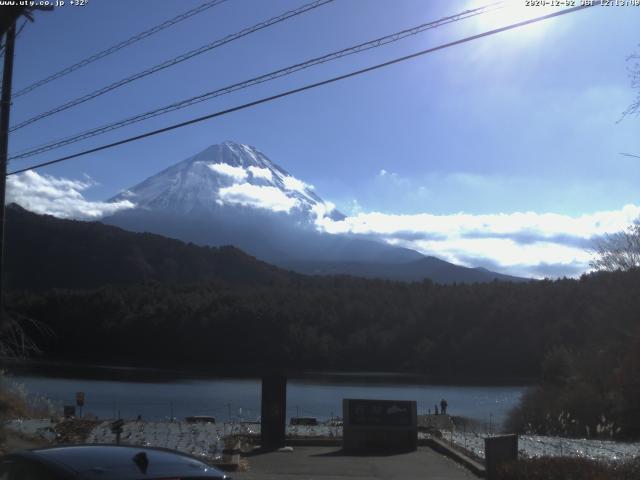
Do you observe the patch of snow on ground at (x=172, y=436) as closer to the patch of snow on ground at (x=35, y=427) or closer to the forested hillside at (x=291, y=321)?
the patch of snow on ground at (x=35, y=427)

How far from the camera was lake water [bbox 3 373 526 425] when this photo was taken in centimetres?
4675

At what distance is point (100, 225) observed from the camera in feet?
403

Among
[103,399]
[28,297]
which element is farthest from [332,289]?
[103,399]

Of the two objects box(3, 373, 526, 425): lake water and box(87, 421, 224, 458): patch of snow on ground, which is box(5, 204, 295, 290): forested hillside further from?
box(87, 421, 224, 458): patch of snow on ground

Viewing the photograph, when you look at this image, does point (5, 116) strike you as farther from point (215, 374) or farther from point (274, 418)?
point (215, 374)

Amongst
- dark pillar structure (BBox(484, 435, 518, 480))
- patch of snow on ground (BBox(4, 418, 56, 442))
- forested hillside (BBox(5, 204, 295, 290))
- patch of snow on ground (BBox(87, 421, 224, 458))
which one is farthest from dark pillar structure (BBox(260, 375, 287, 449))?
forested hillside (BBox(5, 204, 295, 290))

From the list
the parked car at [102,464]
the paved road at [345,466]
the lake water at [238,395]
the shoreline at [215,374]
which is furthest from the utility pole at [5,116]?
the shoreline at [215,374]

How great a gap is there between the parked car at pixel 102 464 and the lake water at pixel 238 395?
117 feet

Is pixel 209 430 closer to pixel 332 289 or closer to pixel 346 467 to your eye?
pixel 346 467

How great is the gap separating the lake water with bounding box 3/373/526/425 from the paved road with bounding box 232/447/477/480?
23.2m

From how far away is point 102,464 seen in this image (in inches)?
209

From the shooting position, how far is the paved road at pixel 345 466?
14.9m

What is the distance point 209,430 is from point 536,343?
203ft

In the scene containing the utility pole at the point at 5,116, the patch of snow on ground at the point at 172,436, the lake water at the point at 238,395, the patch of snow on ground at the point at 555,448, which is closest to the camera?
the utility pole at the point at 5,116
